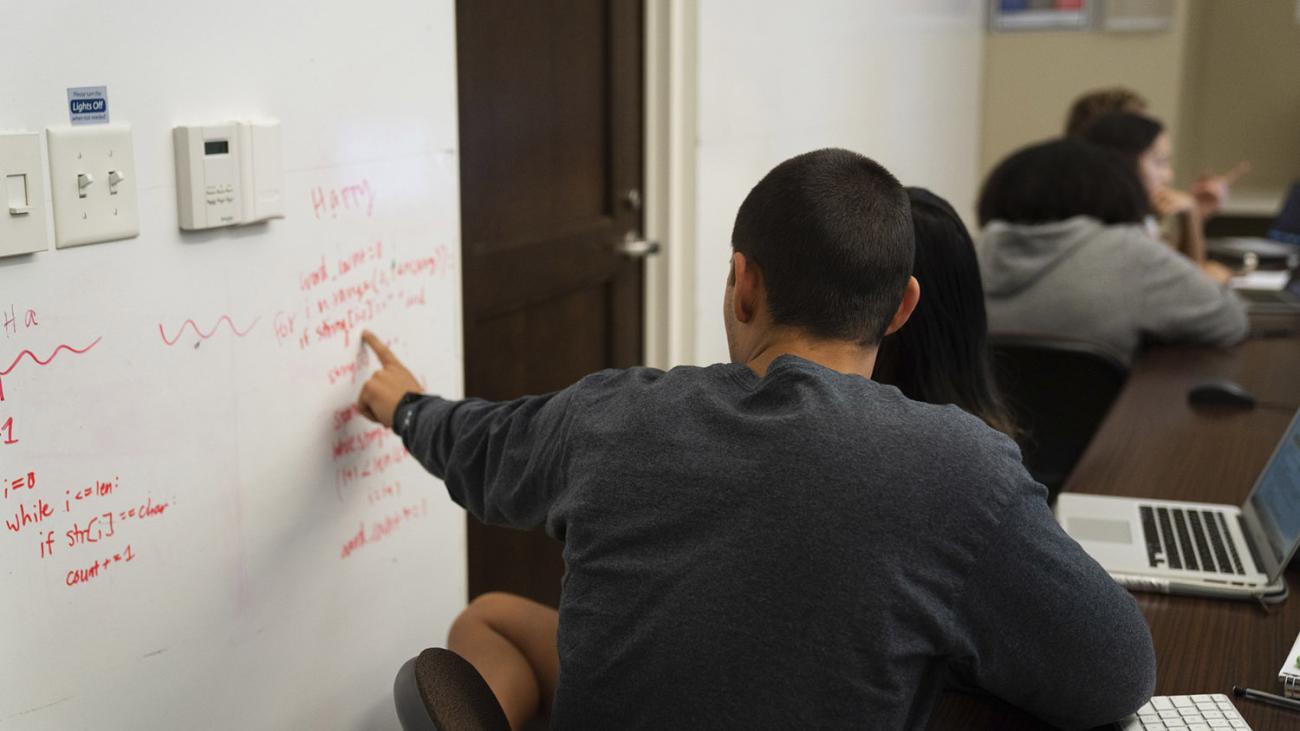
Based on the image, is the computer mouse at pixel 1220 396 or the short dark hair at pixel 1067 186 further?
the short dark hair at pixel 1067 186

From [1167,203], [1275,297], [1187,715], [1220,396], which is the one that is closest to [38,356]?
[1187,715]

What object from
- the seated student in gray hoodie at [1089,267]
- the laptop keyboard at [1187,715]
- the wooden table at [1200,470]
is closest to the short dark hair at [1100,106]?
the wooden table at [1200,470]

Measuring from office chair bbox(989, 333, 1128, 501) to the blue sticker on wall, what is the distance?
165 cm

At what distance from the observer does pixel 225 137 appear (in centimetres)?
137

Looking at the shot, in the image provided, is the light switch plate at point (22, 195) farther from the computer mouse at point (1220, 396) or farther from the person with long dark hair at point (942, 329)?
the computer mouse at point (1220, 396)

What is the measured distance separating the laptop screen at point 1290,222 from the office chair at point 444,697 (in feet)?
12.8

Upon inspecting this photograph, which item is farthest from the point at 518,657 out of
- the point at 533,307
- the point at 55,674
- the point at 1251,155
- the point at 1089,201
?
the point at 1251,155

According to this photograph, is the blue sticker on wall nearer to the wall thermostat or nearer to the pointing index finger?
the wall thermostat

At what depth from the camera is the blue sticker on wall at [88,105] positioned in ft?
3.95

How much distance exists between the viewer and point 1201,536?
1634mm

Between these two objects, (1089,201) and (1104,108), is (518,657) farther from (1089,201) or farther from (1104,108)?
(1104,108)

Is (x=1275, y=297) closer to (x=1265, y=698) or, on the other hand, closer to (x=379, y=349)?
(x=1265, y=698)

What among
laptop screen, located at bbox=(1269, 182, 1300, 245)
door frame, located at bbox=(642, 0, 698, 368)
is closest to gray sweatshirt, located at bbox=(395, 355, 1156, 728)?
door frame, located at bbox=(642, 0, 698, 368)

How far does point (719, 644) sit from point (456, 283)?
98 centimetres
